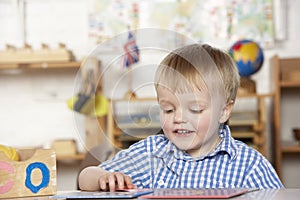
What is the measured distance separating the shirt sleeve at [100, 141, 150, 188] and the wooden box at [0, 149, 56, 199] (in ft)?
0.72

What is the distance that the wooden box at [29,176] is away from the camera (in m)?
0.90

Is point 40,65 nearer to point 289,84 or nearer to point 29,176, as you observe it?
point 289,84

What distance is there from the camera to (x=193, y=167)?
114cm

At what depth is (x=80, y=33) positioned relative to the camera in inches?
150

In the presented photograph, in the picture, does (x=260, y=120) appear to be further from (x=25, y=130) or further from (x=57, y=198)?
(x=57, y=198)

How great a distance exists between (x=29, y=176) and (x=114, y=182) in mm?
132

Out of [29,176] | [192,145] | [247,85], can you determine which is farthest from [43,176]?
[247,85]

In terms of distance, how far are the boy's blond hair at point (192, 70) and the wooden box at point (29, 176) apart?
0.76 feet

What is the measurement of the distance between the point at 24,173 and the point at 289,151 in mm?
2694

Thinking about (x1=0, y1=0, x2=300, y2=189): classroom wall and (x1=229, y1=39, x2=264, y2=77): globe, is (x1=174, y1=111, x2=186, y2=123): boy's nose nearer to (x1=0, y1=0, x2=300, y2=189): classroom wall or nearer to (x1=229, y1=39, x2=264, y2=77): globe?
(x1=229, y1=39, x2=264, y2=77): globe

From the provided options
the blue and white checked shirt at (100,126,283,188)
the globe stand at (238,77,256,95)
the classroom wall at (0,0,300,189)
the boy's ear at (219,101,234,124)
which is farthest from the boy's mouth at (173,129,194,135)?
the classroom wall at (0,0,300,189)

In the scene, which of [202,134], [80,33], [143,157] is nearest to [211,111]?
[202,134]

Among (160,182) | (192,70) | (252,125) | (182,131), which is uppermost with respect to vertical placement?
(192,70)

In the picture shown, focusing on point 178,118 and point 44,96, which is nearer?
point 178,118
